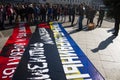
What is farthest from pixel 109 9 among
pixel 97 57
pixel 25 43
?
pixel 25 43

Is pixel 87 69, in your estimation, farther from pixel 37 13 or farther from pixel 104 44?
pixel 37 13

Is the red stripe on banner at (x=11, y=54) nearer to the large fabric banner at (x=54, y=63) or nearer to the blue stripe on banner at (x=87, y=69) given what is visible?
the large fabric banner at (x=54, y=63)

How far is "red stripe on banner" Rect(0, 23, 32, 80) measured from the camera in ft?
26.7

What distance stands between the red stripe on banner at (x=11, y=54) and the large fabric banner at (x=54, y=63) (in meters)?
0.22

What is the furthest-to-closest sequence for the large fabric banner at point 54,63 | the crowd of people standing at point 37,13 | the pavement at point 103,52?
the crowd of people standing at point 37,13 → the pavement at point 103,52 → the large fabric banner at point 54,63

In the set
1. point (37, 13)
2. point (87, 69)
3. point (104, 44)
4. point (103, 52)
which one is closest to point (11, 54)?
point (87, 69)

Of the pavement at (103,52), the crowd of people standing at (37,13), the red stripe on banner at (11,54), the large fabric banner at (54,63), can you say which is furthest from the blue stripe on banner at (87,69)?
the crowd of people standing at (37,13)

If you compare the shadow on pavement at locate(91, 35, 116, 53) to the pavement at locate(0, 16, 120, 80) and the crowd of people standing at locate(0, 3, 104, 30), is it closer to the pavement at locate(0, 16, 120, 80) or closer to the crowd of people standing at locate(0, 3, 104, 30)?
the pavement at locate(0, 16, 120, 80)

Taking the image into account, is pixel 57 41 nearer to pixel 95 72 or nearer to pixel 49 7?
pixel 95 72

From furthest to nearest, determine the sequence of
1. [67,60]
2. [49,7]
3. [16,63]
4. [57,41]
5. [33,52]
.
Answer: [49,7]
[57,41]
[33,52]
[67,60]
[16,63]

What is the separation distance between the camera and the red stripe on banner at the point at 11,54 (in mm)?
8123

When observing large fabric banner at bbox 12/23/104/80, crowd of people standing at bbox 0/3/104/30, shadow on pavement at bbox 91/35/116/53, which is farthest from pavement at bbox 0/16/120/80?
crowd of people standing at bbox 0/3/104/30

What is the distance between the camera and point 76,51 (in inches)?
453

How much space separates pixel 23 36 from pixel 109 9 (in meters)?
7.26
